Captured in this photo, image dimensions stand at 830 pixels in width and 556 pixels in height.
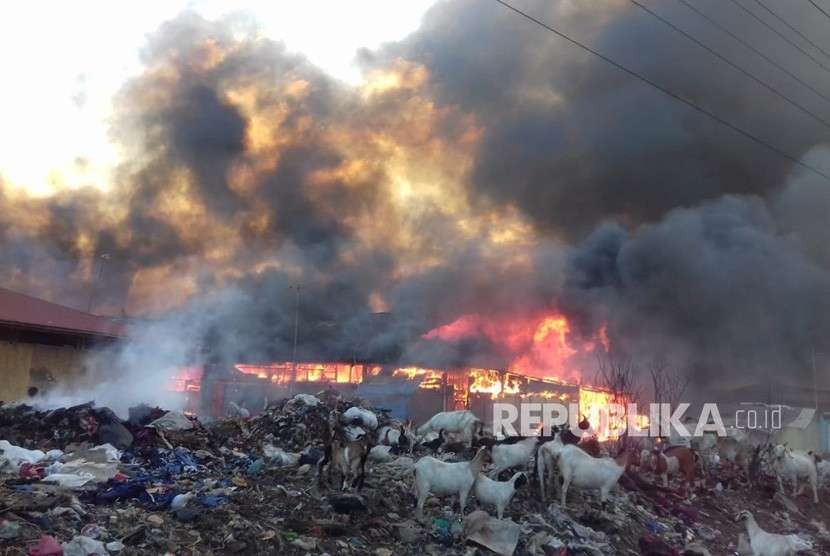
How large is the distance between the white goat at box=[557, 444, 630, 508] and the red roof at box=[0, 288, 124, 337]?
18180 millimetres

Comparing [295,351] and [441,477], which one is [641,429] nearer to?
[441,477]

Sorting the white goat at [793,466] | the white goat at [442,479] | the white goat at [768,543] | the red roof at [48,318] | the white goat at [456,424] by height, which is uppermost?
the red roof at [48,318]

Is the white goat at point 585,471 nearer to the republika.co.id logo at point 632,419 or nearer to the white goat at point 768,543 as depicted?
the white goat at point 768,543

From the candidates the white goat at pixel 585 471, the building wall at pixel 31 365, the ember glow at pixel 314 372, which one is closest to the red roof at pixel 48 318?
the building wall at pixel 31 365

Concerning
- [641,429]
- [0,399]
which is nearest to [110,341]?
[0,399]

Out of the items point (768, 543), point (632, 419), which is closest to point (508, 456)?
point (768, 543)

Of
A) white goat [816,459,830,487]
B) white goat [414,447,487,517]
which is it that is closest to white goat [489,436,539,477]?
white goat [414,447,487,517]

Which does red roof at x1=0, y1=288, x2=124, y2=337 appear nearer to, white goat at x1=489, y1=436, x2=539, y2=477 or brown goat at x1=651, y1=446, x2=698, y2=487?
white goat at x1=489, y1=436, x2=539, y2=477

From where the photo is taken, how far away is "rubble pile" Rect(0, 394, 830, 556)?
808 centimetres

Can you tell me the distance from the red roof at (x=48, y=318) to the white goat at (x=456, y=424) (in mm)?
14053

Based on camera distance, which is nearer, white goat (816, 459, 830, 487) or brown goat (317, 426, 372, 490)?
brown goat (317, 426, 372, 490)

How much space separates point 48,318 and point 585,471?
66.7 ft

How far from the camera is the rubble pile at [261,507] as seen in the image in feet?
26.5

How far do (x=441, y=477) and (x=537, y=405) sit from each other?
24.2 metres
